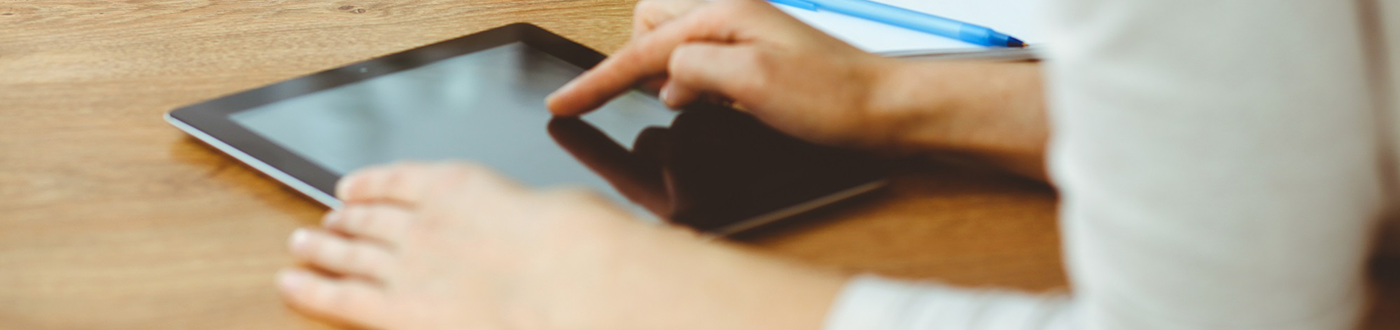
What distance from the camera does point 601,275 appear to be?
412mm

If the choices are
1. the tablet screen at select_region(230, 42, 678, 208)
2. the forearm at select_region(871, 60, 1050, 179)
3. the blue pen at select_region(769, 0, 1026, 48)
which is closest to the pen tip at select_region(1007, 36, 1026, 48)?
the blue pen at select_region(769, 0, 1026, 48)

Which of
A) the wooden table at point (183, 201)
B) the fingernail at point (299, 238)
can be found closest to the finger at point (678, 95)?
the wooden table at point (183, 201)

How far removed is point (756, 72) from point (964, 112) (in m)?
0.11

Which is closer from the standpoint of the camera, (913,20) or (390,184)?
(390,184)

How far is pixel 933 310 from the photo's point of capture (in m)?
0.39

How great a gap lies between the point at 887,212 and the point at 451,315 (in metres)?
0.22

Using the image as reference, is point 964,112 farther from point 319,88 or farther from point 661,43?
point 319,88

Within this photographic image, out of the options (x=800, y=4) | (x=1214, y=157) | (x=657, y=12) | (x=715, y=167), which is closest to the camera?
(x=1214, y=157)

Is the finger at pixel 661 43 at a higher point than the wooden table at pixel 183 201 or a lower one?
higher

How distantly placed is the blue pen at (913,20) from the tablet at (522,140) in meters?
0.20

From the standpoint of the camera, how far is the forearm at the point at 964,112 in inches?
23.5

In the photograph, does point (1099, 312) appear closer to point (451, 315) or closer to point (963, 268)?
point (963, 268)

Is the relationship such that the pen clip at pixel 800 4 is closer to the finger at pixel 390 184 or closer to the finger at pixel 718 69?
the finger at pixel 718 69

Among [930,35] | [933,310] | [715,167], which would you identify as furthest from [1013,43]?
[933,310]
